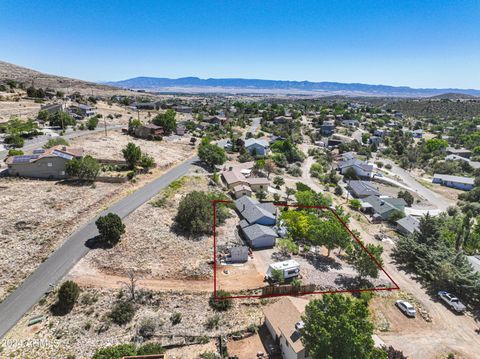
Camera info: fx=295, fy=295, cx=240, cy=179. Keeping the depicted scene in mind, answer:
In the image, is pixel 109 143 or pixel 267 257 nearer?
pixel 267 257

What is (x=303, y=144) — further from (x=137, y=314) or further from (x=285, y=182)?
(x=137, y=314)

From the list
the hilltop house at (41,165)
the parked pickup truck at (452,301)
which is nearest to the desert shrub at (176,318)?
the parked pickup truck at (452,301)

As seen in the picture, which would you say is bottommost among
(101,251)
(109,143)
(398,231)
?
(398,231)

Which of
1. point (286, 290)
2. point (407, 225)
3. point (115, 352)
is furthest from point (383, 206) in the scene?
point (115, 352)

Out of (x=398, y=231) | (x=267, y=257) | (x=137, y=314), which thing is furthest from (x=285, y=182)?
(x=137, y=314)

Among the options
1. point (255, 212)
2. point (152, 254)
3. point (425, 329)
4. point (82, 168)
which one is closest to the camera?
point (425, 329)

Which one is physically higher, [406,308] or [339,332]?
[339,332]

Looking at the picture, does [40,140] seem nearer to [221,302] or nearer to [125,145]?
[125,145]

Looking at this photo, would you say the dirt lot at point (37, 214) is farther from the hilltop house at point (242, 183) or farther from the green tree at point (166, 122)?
the green tree at point (166, 122)

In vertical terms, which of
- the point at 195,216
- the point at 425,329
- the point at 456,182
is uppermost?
the point at 195,216
